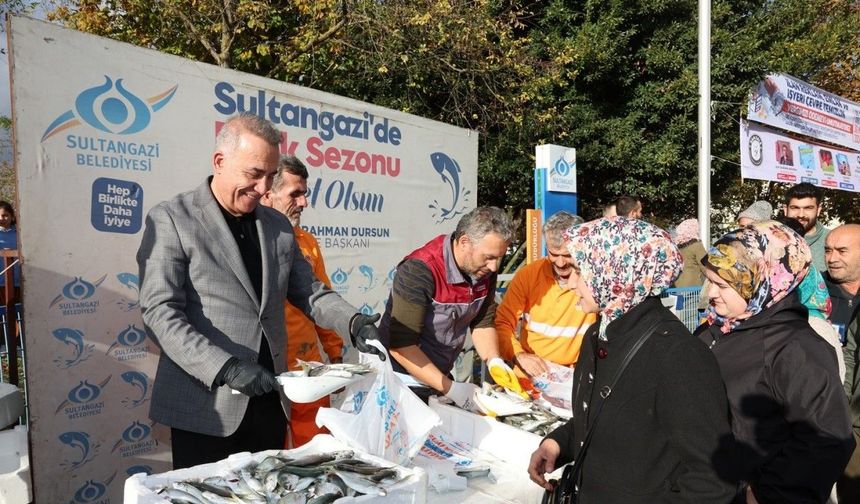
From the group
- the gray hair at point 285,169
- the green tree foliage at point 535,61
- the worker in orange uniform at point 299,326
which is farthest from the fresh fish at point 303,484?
the green tree foliage at point 535,61

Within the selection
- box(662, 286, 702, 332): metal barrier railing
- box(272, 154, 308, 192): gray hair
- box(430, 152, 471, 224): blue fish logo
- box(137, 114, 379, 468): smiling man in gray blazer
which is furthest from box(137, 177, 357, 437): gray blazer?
box(662, 286, 702, 332): metal barrier railing

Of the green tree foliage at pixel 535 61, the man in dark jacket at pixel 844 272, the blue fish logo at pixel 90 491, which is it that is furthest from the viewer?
the green tree foliage at pixel 535 61

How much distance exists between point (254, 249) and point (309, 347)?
784 millimetres

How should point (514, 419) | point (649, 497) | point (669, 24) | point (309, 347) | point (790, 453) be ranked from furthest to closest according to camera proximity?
point (669, 24)
point (309, 347)
point (514, 419)
point (790, 453)
point (649, 497)

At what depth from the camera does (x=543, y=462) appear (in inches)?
80.0

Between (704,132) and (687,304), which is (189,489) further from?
(704,132)

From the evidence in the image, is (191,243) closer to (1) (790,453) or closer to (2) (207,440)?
(2) (207,440)

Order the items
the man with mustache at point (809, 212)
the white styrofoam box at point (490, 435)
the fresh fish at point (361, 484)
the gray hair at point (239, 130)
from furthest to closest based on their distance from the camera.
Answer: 1. the man with mustache at point (809, 212)
2. the white styrofoam box at point (490, 435)
3. the gray hair at point (239, 130)
4. the fresh fish at point (361, 484)

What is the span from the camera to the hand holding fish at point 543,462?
2004 millimetres

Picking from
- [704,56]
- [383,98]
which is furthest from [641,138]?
[383,98]

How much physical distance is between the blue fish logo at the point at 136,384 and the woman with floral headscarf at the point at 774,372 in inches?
107

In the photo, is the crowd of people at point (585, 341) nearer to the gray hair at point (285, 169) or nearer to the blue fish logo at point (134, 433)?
the gray hair at point (285, 169)

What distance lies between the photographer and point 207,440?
216 centimetres

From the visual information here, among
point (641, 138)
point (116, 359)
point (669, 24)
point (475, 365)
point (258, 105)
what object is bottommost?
point (475, 365)
